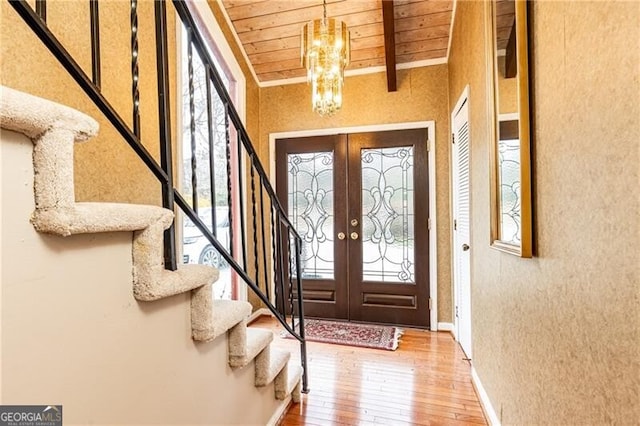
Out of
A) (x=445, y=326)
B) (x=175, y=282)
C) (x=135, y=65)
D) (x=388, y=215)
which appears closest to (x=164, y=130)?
(x=135, y=65)

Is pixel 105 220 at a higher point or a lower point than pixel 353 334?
higher

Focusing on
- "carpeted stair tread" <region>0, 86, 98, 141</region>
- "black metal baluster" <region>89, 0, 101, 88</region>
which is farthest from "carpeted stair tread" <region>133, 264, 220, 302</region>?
"black metal baluster" <region>89, 0, 101, 88</region>

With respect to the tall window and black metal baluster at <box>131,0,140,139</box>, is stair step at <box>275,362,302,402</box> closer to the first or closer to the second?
the tall window

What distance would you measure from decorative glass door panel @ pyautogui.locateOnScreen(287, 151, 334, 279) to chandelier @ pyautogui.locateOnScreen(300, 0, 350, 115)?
48.5 inches

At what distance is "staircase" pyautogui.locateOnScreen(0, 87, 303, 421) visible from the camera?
1.86 ft

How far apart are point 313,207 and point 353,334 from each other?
141 centimetres

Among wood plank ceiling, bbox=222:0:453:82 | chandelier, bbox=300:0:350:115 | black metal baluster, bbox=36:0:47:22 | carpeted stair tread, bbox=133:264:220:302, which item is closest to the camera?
black metal baluster, bbox=36:0:47:22

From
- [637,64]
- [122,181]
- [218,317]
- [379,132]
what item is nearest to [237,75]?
[379,132]

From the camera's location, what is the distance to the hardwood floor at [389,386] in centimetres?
189

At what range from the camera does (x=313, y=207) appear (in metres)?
3.57

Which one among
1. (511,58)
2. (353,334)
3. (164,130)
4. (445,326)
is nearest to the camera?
(164,130)

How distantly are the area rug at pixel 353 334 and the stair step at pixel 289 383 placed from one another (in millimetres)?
960

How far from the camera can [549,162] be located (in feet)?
3.63

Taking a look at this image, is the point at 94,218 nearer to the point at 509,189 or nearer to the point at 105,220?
the point at 105,220
